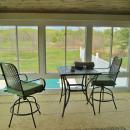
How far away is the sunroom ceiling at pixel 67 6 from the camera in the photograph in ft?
12.4

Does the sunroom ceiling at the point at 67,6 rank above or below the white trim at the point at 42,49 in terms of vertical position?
above

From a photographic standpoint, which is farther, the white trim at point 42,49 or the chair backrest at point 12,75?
the white trim at point 42,49

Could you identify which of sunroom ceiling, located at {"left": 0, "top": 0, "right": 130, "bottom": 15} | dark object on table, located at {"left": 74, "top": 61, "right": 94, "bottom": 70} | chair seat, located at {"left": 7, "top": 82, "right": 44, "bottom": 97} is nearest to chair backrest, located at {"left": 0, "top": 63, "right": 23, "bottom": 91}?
chair seat, located at {"left": 7, "top": 82, "right": 44, "bottom": 97}

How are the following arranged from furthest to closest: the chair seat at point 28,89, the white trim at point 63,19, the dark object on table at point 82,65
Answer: the white trim at point 63,19, the dark object on table at point 82,65, the chair seat at point 28,89

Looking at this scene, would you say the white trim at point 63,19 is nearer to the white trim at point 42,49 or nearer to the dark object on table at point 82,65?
the white trim at point 42,49

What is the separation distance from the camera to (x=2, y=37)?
4340 millimetres

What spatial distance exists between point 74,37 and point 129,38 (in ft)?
4.36

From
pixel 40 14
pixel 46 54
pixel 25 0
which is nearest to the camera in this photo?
pixel 25 0

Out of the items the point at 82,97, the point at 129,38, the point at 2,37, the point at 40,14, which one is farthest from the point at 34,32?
the point at 129,38

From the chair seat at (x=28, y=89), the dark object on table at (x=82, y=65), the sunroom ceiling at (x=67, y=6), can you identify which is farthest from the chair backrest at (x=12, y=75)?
the sunroom ceiling at (x=67, y=6)

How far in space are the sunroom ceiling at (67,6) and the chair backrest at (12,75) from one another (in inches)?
57.4

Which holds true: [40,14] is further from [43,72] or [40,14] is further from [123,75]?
[123,75]

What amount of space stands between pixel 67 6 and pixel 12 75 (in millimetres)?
1909

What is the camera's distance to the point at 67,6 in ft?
13.0
